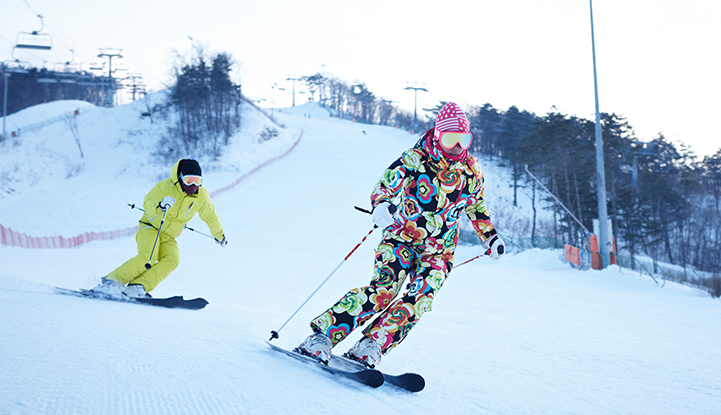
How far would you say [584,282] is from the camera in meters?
12.0

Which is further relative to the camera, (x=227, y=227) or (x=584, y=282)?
(x=227, y=227)

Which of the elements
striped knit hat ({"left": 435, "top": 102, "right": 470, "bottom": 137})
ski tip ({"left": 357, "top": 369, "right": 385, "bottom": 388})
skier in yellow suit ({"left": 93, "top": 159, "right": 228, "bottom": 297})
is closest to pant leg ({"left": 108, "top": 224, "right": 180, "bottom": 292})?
skier in yellow suit ({"left": 93, "top": 159, "right": 228, "bottom": 297})

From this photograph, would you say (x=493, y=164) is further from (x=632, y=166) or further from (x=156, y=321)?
(x=156, y=321)

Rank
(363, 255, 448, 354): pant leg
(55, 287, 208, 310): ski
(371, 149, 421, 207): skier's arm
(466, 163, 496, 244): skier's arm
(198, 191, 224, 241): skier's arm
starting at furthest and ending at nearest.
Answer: (198, 191, 224, 241): skier's arm < (55, 287, 208, 310): ski < (466, 163, 496, 244): skier's arm < (371, 149, 421, 207): skier's arm < (363, 255, 448, 354): pant leg

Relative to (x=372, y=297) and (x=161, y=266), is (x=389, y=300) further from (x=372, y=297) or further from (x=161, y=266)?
(x=161, y=266)

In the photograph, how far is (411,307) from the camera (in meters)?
2.83

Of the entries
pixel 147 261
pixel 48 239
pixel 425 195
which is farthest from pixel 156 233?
pixel 48 239

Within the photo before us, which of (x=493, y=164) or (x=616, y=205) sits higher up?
(x=493, y=164)

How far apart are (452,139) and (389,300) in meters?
1.01

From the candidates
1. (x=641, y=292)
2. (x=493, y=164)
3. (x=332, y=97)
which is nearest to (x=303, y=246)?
(x=641, y=292)

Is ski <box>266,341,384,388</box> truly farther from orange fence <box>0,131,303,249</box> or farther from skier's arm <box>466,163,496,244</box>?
orange fence <box>0,131,303,249</box>

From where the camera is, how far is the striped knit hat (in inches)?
117

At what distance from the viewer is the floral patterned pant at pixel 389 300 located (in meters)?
2.78

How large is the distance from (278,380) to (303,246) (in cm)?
1274
